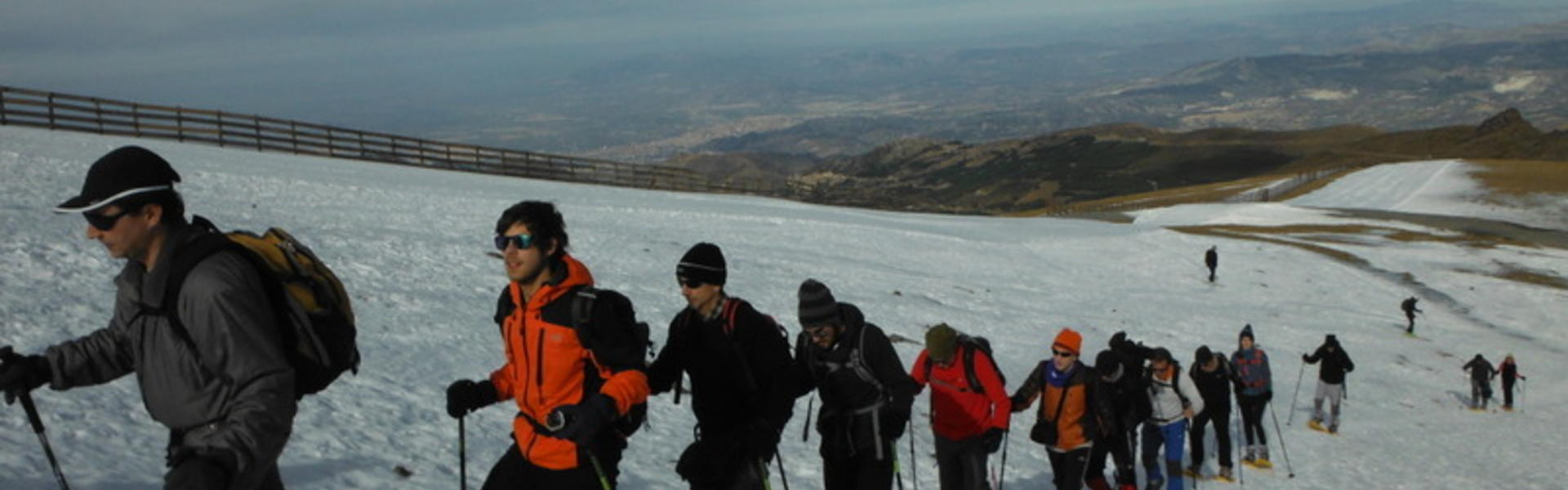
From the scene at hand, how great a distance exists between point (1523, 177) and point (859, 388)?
92883mm

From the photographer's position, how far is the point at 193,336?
11.4 ft

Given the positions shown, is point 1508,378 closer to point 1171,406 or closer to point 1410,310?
point 1410,310

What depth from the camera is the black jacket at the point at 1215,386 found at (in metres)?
12.5

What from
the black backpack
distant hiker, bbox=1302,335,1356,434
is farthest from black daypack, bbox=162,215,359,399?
distant hiker, bbox=1302,335,1356,434

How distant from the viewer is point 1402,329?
94.9 feet

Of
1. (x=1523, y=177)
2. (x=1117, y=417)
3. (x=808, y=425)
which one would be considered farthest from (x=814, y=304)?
(x=1523, y=177)

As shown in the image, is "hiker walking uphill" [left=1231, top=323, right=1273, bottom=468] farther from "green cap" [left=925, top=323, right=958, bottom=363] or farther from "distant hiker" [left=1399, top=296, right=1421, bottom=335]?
"distant hiker" [left=1399, top=296, right=1421, bottom=335]

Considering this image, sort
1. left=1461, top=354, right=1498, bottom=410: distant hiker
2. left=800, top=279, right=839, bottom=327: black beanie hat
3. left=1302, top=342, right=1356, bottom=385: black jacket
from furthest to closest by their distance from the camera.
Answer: left=1461, top=354, right=1498, bottom=410: distant hiker, left=1302, top=342, right=1356, bottom=385: black jacket, left=800, top=279, right=839, bottom=327: black beanie hat

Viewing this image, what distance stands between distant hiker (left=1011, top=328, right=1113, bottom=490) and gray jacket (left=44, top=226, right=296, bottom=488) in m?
6.86

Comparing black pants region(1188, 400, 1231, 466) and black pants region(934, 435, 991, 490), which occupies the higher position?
black pants region(934, 435, 991, 490)

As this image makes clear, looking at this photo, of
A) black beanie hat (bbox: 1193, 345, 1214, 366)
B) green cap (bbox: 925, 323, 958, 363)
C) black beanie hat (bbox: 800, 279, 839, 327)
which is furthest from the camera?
black beanie hat (bbox: 1193, 345, 1214, 366)

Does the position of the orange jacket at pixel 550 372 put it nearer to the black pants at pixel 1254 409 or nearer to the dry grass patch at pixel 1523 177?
the black pants at pixel 1254 409

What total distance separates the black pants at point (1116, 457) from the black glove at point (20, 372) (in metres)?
8.56

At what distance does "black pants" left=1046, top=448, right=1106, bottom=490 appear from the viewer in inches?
359
